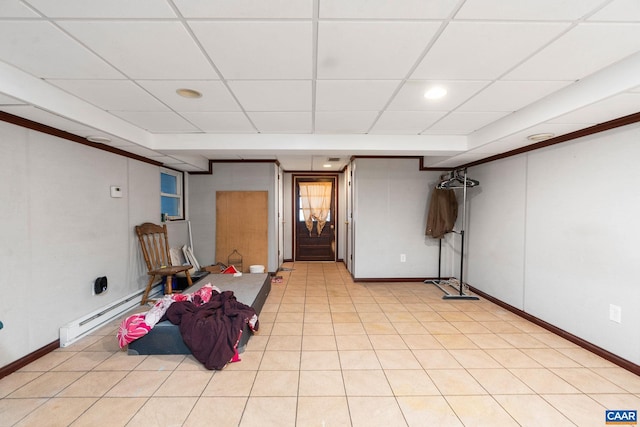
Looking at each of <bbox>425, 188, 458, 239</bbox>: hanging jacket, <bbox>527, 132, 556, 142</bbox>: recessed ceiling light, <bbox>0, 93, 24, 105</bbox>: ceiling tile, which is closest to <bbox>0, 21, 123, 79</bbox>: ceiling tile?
<bbox>0, 93, 24, 105</bbox>: ceiling tile

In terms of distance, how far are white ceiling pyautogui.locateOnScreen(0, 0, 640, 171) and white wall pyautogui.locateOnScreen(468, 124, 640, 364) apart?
1.39 ft

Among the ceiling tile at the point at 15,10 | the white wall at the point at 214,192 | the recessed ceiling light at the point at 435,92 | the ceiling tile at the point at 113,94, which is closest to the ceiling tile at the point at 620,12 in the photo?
the recessed ceiling light at the point at 435,92

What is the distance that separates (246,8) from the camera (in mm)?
1333

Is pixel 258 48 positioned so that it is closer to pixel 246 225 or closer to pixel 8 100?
pixel 8 100

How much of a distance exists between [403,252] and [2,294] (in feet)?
16.5

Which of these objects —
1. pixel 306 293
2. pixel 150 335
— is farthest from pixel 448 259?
pixel 150 335

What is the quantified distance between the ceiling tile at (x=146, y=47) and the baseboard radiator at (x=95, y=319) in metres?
2.52

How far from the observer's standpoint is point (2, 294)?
222 cm

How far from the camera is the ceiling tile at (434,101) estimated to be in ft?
7.03

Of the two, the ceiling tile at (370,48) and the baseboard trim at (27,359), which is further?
the baseboard trim at (27,359)

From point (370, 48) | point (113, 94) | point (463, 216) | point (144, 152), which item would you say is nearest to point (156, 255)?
point (144, 152)

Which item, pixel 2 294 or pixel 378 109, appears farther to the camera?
pixel 378 109

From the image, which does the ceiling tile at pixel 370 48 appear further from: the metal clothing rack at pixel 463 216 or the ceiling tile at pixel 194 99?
the metal clothing rack at pixel 463 216

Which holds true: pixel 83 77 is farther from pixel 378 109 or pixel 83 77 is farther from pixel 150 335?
pixel 378 109
